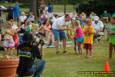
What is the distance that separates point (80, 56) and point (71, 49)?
277 centimetres

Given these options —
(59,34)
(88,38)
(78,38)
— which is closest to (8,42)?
(59,34)

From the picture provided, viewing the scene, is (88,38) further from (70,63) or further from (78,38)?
(70,63)

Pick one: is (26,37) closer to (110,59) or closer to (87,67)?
(87,67)

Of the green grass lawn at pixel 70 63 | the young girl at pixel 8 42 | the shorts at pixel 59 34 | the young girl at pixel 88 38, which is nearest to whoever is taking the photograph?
the green grass lawn at pixel 70 63

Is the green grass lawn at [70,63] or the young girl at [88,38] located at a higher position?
the young girl at [88,38]

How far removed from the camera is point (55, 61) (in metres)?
18.0

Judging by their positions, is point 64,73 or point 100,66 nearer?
point 64,73

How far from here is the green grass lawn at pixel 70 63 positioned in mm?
15092

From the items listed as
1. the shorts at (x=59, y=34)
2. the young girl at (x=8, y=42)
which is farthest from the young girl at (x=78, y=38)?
the young girl at (x=8, y=42)

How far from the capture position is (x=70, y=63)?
1742 cm

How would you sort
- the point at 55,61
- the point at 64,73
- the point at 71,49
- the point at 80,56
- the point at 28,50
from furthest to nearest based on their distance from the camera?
the point at 71,49, the point at 80,56, the point at 55,61, the point at 64,73, the point at 28,50

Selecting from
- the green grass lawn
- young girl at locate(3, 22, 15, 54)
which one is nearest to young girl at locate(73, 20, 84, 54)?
the green grass lawn

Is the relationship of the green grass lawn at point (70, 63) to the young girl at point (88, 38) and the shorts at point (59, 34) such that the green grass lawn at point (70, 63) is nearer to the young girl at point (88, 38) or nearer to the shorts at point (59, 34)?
the young girl at point (88, 38)

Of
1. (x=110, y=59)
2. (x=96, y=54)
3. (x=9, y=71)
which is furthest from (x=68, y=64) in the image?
(x=9, y=71)
